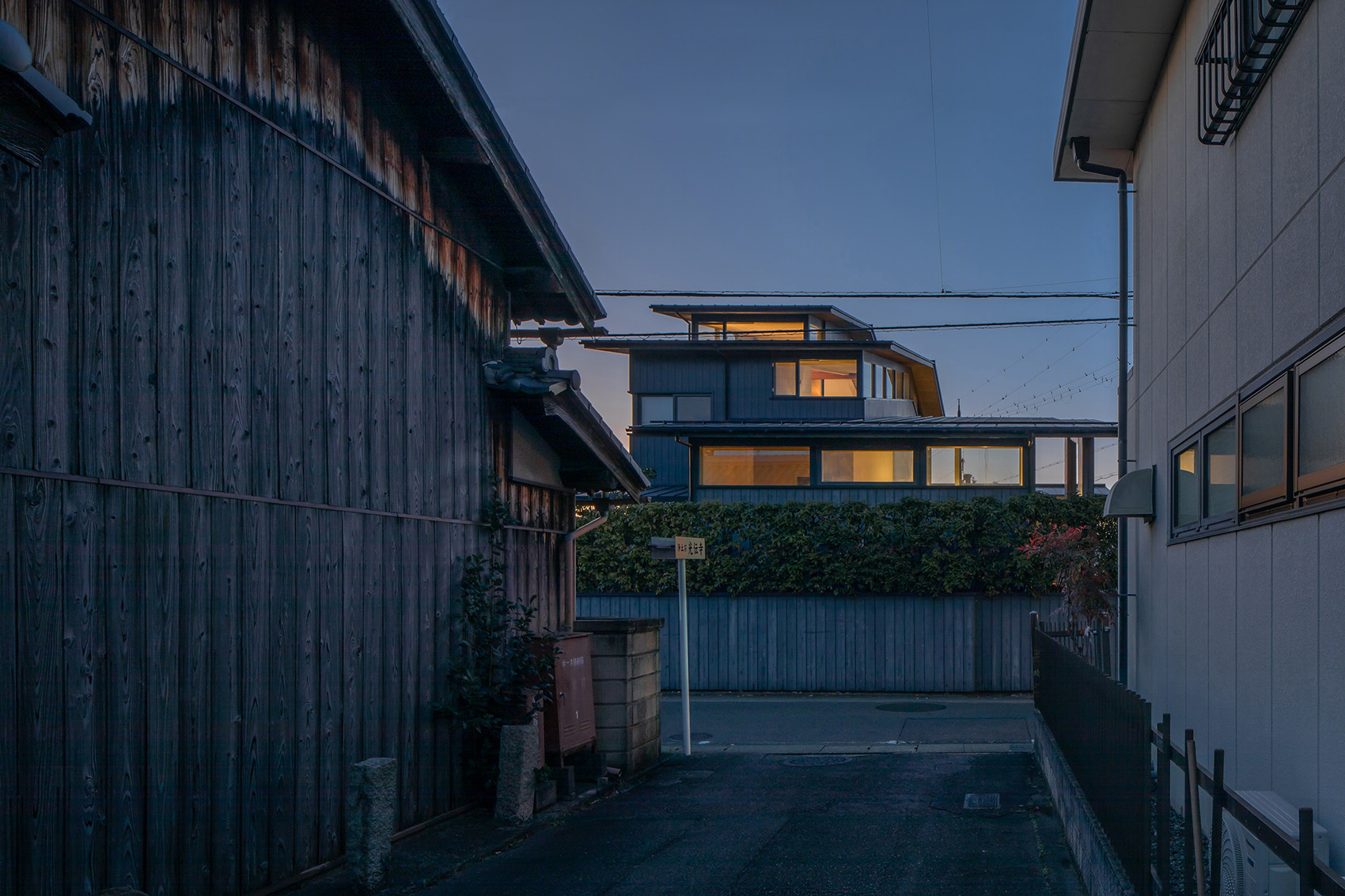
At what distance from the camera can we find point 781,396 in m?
34.0

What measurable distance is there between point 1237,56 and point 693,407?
2861cm

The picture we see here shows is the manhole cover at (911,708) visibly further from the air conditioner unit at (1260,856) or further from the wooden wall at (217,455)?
the air conditioner unit at (1260,856)

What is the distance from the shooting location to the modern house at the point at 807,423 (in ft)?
87.2

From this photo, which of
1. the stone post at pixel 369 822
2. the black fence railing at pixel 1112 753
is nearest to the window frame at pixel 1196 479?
the black fence railing at pixel 1112 753

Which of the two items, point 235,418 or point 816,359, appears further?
point 816,359

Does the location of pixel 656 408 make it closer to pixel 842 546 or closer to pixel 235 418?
pixel 842 546

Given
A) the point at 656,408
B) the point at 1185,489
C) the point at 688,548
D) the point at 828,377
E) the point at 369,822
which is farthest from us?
the point at 656,408

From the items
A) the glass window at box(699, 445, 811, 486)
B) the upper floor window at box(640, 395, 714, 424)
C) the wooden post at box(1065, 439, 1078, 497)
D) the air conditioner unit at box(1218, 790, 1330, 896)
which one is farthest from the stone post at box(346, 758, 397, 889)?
the upper floor window at box(640, 395, 714, 424)

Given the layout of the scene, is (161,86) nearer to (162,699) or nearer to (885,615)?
(162,699)

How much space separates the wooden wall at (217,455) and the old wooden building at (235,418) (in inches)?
0.7

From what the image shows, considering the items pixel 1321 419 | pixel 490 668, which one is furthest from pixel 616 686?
pixel 1321 419

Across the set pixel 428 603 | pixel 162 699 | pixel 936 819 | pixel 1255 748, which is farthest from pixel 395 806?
pixel 1255 748

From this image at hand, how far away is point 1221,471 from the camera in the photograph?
717 cm

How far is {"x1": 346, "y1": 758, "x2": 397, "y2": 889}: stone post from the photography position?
22.5 feet
